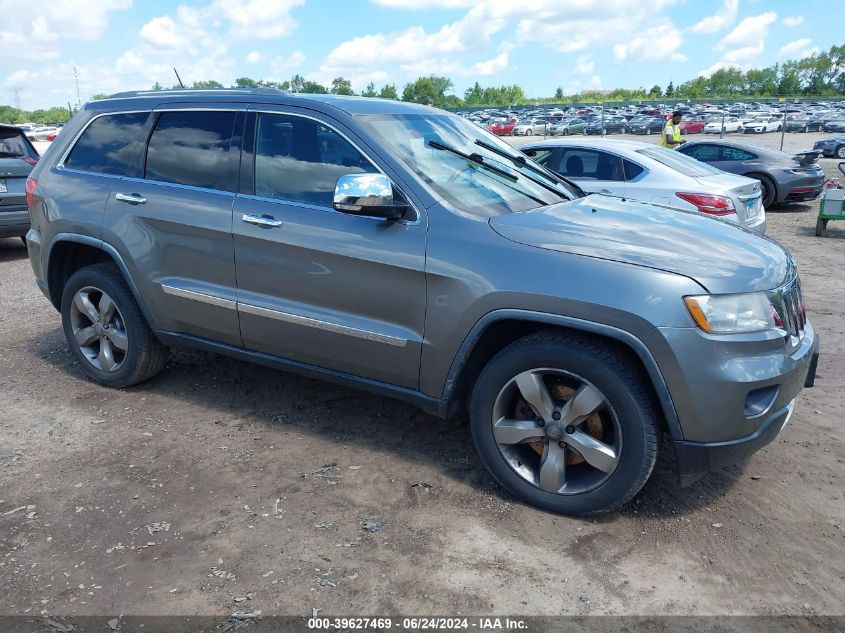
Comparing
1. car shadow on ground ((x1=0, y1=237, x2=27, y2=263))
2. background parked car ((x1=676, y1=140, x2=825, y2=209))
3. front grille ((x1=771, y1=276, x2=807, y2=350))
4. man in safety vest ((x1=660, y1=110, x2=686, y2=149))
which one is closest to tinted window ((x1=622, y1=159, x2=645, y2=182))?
front grille ((x1=771, y1=276, x2=807, y2=350))

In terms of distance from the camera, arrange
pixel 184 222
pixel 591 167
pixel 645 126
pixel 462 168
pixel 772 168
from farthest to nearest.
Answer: pixel 645 126 → pixel 772 168 → pixel 591 167 → pixel 184 222 → pixel 462 168

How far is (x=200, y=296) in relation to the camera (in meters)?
4.29

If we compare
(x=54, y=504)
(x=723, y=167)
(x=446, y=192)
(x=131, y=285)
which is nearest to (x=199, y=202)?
(x=131, y=285)

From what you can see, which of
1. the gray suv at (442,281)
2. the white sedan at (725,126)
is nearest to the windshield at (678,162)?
the gray suv at (442,281)

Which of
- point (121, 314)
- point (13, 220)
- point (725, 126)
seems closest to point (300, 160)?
point (121, 314)

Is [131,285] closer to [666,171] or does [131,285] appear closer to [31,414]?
[31,414]

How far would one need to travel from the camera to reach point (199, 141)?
435 cm

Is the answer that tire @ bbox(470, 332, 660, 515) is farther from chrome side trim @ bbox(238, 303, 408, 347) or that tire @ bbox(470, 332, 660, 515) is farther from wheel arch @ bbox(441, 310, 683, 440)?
chrome side trim @ bbox(238, 303, 408, 347)

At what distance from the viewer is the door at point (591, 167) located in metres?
8.65

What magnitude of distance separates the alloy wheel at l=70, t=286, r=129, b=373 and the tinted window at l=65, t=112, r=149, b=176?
0.82m

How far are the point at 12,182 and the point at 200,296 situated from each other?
6517 mm

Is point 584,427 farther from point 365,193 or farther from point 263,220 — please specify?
point 263,220

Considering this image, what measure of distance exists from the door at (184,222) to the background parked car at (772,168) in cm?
1198

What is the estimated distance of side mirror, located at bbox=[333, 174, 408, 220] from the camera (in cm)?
345
